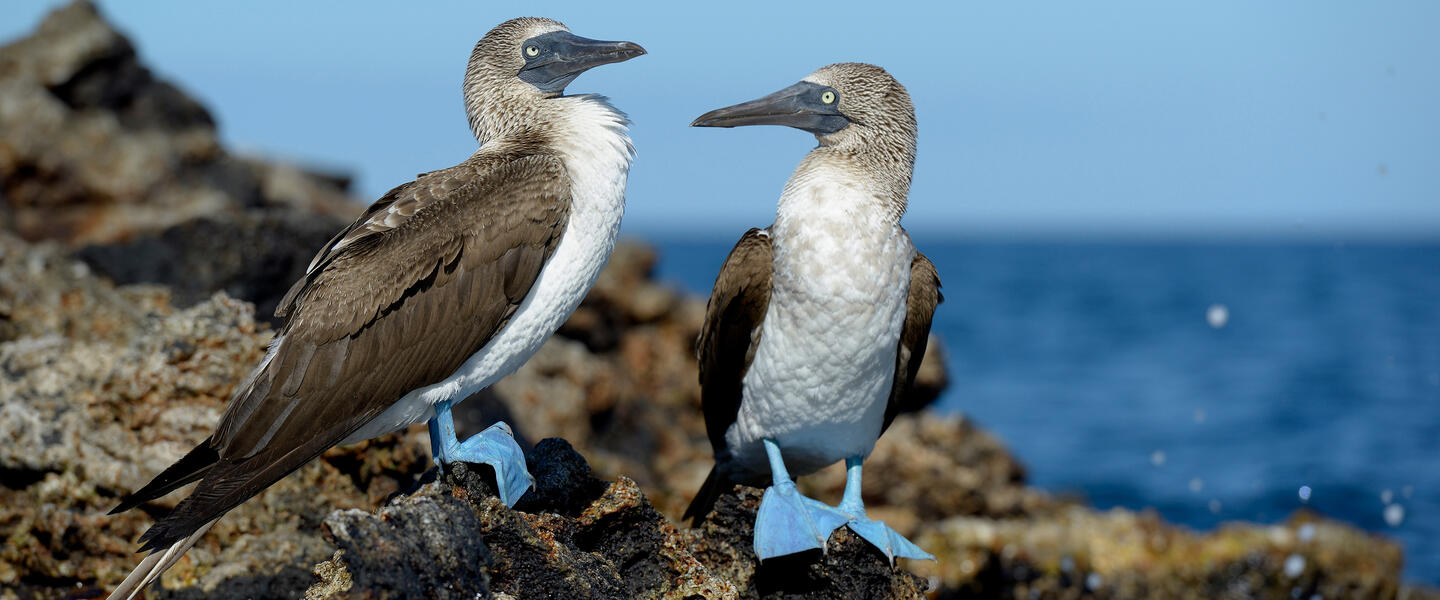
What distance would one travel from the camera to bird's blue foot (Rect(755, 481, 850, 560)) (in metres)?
4.29

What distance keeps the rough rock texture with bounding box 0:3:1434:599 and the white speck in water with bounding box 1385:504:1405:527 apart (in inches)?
269

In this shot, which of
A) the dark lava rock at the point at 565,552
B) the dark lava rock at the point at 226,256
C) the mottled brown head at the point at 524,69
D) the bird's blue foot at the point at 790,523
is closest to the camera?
the dark lava rock at the point at 565,552

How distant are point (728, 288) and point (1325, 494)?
15.7m

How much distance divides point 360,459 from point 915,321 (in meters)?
2.38

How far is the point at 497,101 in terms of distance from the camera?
4.98m

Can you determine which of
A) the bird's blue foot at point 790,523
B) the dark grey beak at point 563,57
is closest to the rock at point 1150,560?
the bird's blue foot at point 790,523

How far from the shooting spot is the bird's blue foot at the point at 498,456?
157 inches

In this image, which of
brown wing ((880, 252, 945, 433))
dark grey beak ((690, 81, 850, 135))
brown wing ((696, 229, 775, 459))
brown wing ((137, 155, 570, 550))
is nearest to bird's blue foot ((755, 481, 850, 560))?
brown wing ((696, 229, 775, 459))

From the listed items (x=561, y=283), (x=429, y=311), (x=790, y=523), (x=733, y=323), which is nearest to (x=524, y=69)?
(x=561, y=283)

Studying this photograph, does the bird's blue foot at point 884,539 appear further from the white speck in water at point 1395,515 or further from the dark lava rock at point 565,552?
the white speck in water at point 1395,515

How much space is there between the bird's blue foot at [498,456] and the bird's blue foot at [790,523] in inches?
34.3

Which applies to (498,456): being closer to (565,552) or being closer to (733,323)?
(565,552)

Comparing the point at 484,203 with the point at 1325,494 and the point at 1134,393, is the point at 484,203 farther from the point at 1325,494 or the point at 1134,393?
the point at 1134,393

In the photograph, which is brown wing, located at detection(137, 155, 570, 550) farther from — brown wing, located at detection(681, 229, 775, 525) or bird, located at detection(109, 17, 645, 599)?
brown wing, located at detection(681, 229, 775, 525)
